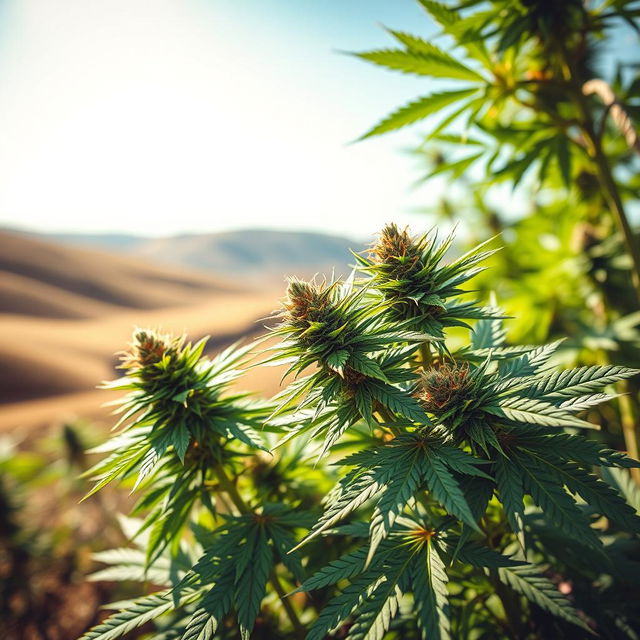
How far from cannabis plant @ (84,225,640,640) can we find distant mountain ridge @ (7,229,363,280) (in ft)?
269

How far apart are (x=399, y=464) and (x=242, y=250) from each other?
3946 inches

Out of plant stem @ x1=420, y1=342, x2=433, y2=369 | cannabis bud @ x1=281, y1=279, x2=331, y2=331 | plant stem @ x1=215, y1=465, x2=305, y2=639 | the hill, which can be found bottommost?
plant stem @ x1=215, y1=465, x2=305, y2=639

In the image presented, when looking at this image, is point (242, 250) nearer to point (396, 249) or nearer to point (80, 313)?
point (80, 313)

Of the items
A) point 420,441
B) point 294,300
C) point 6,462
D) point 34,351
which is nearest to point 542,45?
point 294,300

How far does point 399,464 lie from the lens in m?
0.98

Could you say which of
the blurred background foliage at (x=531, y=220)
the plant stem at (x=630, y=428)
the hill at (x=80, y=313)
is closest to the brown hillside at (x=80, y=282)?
the hill at (x=80, y=313)

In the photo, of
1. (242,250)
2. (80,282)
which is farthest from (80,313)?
(242,250)

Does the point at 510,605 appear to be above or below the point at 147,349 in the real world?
below

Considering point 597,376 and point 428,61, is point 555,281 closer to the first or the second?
point 428,61

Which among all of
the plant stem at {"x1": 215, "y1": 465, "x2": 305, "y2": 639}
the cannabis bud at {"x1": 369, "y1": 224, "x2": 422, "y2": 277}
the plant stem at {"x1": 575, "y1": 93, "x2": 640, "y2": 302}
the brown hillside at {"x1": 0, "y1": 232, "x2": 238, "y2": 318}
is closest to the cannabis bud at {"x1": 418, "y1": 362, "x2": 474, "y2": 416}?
the cannabis bud at {"x1": 369, "y1": 224, "x2": 422, "y2": 277}

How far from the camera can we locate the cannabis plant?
0.94 meters

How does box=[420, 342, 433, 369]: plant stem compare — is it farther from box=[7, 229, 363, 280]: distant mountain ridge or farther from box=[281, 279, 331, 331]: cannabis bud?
Answer: box=[7, 229, 363, 280]: distant mountain ridge

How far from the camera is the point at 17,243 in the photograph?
39625 mm

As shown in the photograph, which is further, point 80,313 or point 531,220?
point 80,313
